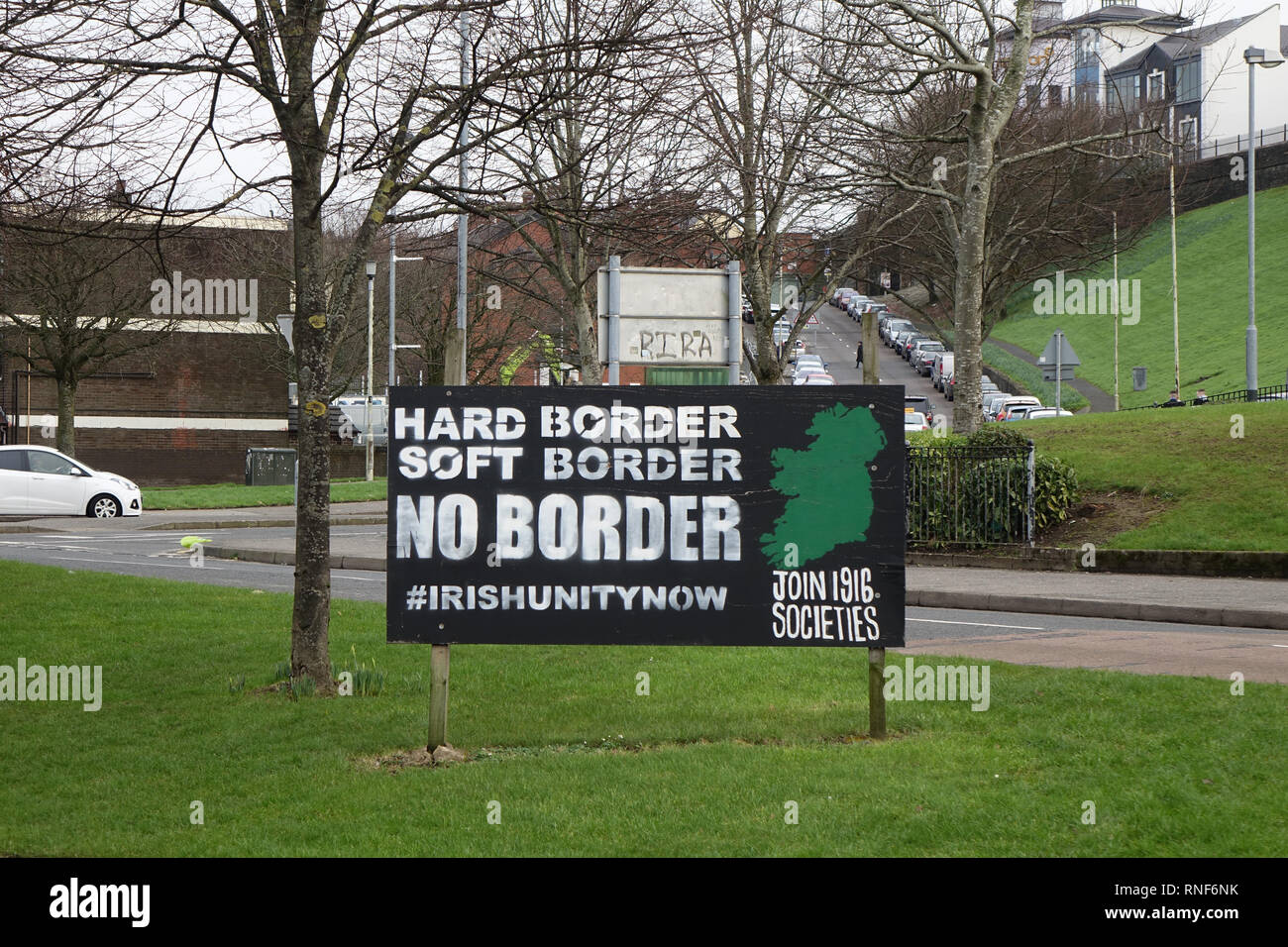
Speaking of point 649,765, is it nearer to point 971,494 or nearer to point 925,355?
point 971,494

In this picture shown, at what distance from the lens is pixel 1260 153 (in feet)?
249

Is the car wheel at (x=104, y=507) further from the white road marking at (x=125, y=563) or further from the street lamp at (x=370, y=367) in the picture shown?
the street lamp at (x=370, y=367)

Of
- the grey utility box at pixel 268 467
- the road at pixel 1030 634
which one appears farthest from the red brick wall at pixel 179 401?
the road at pixel 1030 634

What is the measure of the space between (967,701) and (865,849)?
127 inches

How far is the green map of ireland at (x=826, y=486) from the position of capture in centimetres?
783

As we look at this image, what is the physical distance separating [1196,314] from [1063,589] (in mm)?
56087

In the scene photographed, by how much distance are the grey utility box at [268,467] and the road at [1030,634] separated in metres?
21.9

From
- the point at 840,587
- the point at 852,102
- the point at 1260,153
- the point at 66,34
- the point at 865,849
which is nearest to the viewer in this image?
the point at 865,849

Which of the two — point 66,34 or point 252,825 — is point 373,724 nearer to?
point 252,825

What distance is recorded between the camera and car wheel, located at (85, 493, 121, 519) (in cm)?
3012

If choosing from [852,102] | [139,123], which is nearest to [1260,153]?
[852,102]

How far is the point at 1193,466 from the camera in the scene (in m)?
21.6

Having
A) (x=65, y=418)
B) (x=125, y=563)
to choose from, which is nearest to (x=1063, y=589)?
(x=125, y=563)

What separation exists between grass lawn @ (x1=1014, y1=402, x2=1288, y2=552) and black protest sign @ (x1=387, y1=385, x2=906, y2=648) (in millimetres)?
12453
